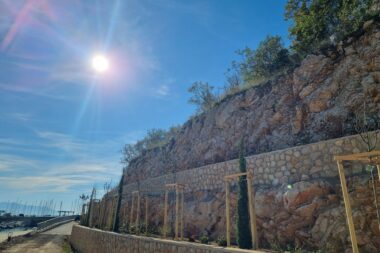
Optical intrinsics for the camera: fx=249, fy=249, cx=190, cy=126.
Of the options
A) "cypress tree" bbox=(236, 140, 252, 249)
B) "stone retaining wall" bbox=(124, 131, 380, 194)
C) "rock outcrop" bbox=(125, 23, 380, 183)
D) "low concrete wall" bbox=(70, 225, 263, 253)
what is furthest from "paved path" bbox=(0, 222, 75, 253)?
"cypress tree" bbox=(236, 140, 252, 249)

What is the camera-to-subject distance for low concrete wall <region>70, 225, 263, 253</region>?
295 inches

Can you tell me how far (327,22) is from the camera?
14.4 m

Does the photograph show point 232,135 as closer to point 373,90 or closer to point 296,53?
point 296,53

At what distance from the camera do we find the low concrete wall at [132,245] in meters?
7.50

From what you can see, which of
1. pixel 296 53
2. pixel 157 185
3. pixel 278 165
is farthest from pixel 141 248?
pixel 296 53

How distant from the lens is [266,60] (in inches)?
683

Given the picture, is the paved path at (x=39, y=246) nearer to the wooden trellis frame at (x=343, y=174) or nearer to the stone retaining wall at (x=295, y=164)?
the stone retaining wall at (x=295, y=164)

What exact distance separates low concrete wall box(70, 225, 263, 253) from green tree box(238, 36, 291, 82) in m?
12.5

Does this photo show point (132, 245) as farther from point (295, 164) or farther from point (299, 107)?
point (299, 107)

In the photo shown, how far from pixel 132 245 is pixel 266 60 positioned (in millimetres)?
14110

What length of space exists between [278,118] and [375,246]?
7.42 meters

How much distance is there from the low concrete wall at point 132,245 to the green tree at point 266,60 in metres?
12.5

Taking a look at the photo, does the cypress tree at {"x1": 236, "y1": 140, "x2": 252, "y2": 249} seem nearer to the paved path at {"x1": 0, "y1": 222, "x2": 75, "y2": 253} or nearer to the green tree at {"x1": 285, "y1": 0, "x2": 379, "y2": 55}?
the green tree at {"x1": 285, "y1": 0, "x2": 379, "y2": 55}

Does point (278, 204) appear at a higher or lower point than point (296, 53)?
lower
